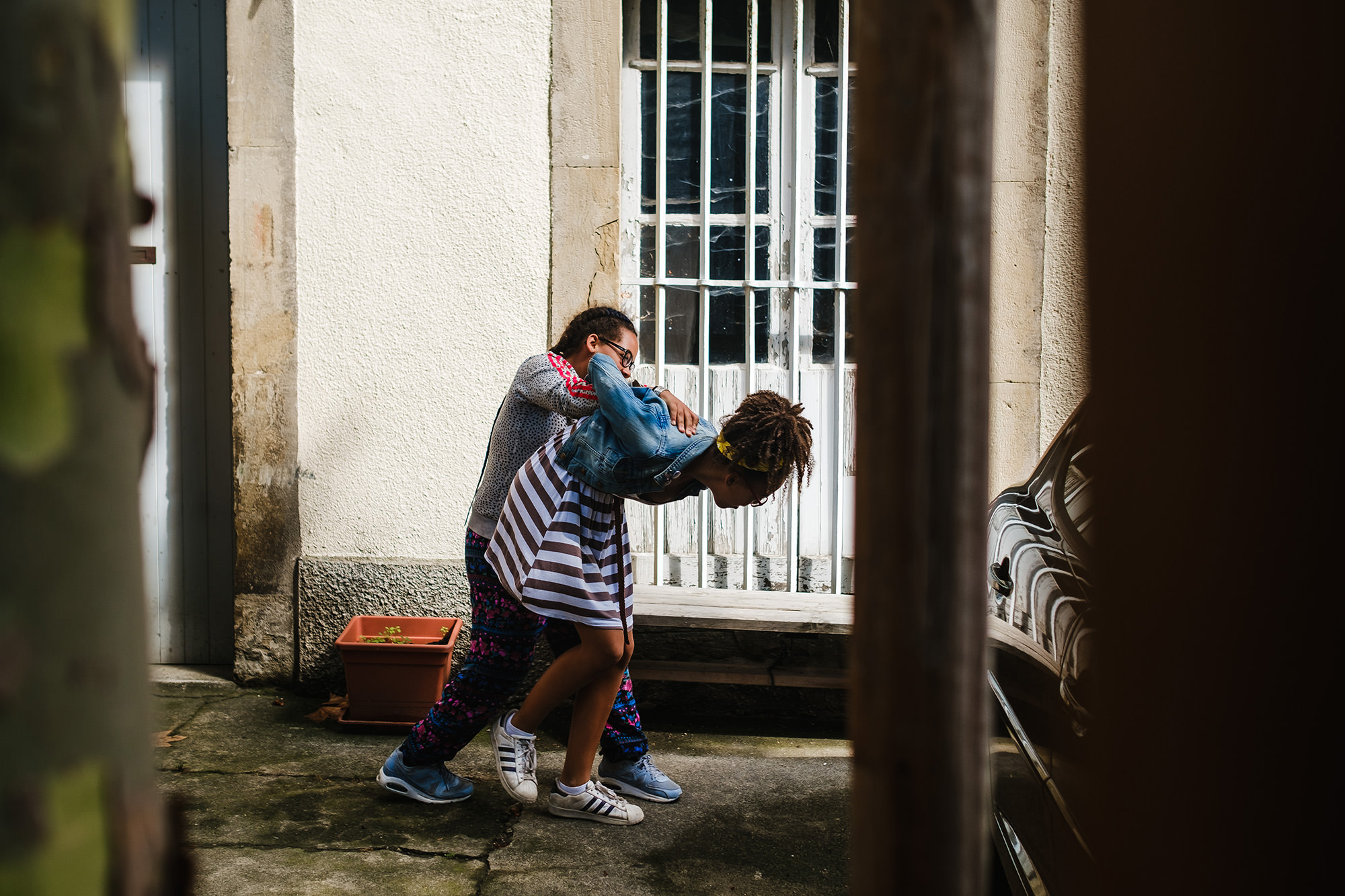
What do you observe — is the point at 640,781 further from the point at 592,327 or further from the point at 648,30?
the point at 648,30

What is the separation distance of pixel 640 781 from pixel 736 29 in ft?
→ 10.5

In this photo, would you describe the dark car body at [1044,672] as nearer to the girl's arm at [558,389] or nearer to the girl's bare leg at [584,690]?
the girl's bare leg at [584,690]

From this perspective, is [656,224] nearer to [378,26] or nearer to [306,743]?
[378,26]

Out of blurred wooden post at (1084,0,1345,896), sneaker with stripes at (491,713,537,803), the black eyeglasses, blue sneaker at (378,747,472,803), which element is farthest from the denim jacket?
blurred wooden post at (1084,0,1345,896)

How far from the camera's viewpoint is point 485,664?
3.21 m

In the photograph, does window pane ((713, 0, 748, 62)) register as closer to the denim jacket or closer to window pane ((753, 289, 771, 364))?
window pane ((753, 289, 771, 364))

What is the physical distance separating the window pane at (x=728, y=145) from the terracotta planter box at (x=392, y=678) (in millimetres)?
2224

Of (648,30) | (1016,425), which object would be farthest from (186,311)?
(1016,425)

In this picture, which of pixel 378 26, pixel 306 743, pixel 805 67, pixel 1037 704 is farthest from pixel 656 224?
pixel 1037 704

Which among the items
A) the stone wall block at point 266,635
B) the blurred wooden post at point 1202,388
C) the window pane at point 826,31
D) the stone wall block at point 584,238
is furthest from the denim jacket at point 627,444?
the window pane at point 826,31

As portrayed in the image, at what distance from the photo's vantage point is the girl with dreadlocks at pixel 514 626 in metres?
3.23

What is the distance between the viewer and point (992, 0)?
1012 mm

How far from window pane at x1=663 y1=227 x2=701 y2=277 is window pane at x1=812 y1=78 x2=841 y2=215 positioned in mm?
564

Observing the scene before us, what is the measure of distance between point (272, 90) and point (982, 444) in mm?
3994
